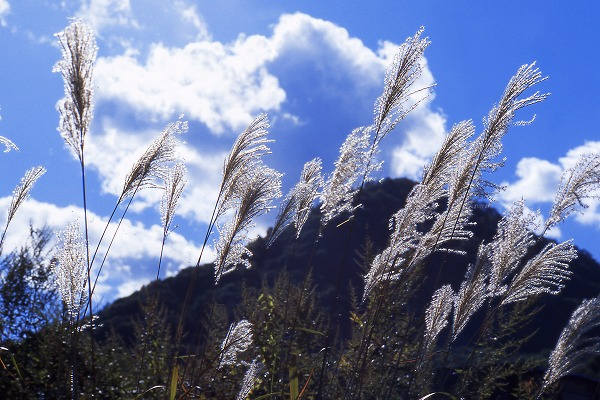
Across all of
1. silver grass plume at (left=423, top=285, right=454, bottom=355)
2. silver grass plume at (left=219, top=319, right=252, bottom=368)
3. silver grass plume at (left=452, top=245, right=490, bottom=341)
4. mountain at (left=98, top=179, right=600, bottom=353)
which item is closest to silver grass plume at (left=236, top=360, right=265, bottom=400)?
silver grass plume at (left=219, top=319, right=252, bottom=368)

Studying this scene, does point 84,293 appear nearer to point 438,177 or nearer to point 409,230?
point 409,230

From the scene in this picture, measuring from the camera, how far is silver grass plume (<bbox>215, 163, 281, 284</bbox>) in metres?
3.71

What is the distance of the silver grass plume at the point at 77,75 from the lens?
3154 mm

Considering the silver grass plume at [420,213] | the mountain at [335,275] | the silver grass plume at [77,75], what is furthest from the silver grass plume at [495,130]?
the mountain at [335,275]

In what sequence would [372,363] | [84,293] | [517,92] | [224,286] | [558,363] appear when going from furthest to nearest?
1. [224,286]
2. [372,363]
3. [558,363]
4. [517,92]
5. [84,293]

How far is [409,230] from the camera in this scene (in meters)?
3.62

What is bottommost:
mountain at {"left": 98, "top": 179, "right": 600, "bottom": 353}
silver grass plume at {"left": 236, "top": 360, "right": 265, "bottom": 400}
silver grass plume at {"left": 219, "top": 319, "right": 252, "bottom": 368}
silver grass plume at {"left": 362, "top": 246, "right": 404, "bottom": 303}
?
silver grass plume at {"left": 236, "top": 360, "right": 265, "bottom": 400}

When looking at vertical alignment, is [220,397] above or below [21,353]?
below

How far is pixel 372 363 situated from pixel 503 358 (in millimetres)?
1410

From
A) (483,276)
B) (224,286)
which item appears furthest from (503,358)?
(224,286)

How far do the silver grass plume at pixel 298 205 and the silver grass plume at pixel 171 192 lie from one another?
58cm

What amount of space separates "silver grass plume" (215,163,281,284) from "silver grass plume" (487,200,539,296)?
50.7 inches

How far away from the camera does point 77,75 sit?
3154mm

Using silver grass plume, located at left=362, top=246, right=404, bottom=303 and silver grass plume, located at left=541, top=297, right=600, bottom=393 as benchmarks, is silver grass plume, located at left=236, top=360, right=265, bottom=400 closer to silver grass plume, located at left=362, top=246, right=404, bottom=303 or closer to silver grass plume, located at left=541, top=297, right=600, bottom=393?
silver grass plume, located at left=362, top=246, right=404, bottom=303
